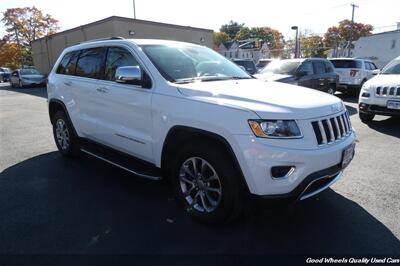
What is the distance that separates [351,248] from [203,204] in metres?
1.43

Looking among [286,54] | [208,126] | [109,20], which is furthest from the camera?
[286,54]

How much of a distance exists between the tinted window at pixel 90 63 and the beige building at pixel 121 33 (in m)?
21.0

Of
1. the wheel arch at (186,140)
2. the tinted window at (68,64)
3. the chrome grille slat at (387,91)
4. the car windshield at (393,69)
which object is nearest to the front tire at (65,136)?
the tinted window at (68,64)

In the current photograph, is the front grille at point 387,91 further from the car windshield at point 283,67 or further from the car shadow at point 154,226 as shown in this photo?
the car shadow at point 154,226

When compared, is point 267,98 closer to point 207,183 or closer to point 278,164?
point 278,164

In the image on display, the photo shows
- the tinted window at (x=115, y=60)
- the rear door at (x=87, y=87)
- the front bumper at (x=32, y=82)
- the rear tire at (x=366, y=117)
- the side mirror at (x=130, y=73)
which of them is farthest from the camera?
the front bumper at (x=32, y=82)

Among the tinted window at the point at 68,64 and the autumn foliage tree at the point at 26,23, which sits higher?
the autumn foliage tree at the point at 26,23

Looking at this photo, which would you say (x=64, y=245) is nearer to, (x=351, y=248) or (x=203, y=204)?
(x=203, y=204)

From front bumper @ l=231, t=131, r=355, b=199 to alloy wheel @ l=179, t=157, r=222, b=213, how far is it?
420 mm

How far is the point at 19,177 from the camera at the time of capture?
15.9 feet

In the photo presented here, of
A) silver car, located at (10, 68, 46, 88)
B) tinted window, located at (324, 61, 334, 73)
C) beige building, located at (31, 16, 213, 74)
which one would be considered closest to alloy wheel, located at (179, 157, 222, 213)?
tinted window, located at (324, 61, 334, 73)

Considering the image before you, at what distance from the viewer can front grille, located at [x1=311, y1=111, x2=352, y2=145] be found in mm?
2980

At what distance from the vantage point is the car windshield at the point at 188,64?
12.5 feet

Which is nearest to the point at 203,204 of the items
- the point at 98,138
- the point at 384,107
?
the point at 98,138
